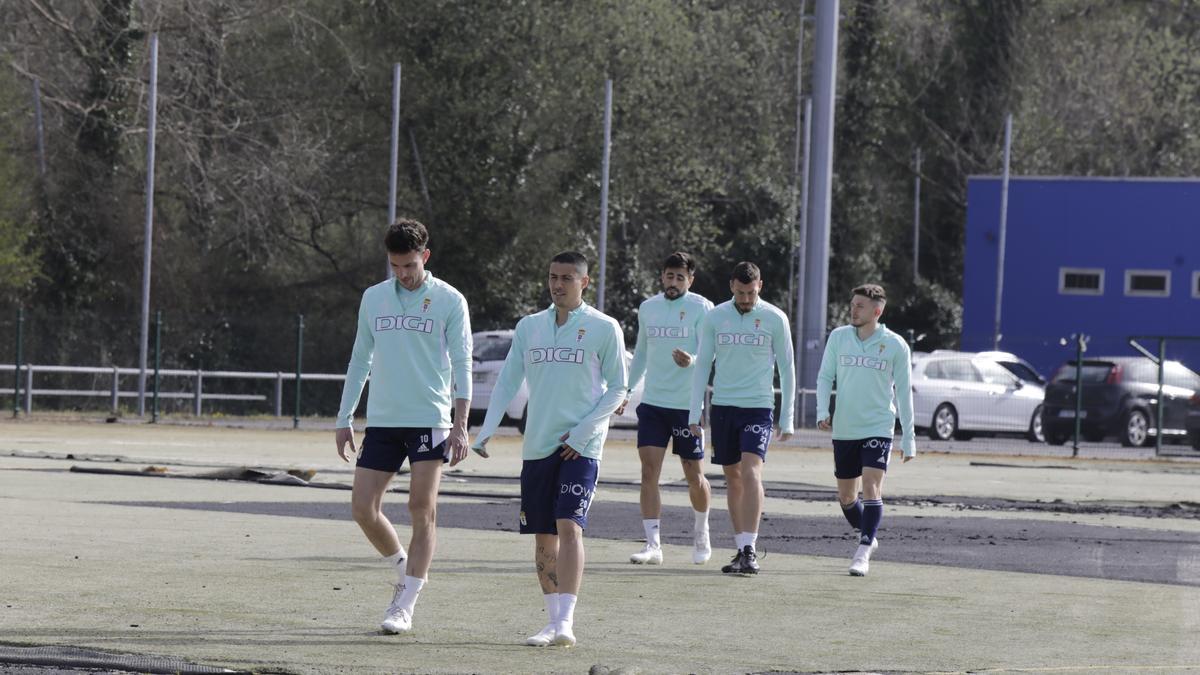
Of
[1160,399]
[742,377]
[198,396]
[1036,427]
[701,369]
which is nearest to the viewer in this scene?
[701,369]

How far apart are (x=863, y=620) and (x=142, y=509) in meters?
7.07

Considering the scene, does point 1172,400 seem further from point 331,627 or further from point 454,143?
point 331,627

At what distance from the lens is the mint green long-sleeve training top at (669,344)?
12.8 metres

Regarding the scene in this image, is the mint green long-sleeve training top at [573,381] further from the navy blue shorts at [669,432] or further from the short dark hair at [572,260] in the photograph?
the navy blue shorts at [669,432]

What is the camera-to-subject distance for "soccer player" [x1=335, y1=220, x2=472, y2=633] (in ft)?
29.9

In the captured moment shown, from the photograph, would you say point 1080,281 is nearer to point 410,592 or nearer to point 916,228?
point 916,228

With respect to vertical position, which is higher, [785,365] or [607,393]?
[785,365]

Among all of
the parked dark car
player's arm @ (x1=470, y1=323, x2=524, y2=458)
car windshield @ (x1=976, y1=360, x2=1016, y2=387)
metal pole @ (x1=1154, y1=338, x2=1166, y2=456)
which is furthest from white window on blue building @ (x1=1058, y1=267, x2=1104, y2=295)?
player's arm @ (x1=470, y1=323, x2=524, y2=458)

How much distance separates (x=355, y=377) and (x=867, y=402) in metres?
4.41

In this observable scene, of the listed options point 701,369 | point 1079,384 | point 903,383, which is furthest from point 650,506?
point 1079,384

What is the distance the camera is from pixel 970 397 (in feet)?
112

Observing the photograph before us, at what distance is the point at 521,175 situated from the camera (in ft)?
139

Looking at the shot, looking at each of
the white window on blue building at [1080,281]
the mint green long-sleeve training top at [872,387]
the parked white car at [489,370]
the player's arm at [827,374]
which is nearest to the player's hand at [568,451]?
the mint green long-sleeve training top at [872,387]

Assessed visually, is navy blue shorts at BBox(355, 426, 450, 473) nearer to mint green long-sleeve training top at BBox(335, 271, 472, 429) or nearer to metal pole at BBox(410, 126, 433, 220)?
mint green long-sleeve training top at BBox(335, 271, 472, 429)
